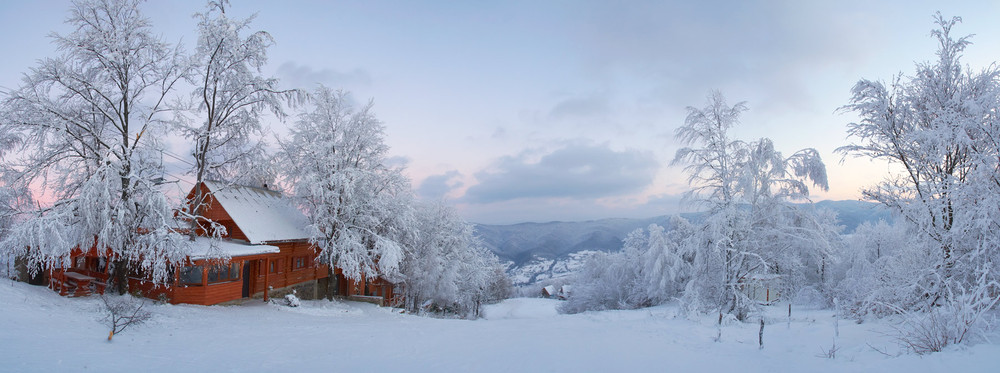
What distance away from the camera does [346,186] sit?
19375 millimetres

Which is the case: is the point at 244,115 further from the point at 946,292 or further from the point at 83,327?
the point at 946,292

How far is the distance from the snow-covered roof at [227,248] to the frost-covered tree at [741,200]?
17.8 metres

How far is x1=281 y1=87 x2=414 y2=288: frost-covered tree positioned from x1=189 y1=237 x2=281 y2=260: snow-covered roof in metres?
2.29

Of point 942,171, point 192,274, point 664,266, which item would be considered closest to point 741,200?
point 942,171

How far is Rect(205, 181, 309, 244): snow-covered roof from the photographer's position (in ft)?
62.4

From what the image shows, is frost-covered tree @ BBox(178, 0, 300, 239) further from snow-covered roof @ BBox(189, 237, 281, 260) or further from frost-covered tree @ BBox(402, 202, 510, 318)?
frost-covered tree @ BBox(402, 202, 510, 318)

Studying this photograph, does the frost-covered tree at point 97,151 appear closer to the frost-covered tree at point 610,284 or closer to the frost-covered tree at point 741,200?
the frost-covered tree at point 741,200

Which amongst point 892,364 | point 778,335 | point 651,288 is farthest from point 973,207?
point 651,288

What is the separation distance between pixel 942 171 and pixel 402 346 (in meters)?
15.0

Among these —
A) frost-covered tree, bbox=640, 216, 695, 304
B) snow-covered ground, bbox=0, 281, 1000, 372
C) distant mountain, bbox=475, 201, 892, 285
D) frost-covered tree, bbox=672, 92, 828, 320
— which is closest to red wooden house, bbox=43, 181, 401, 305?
snow-covered ground, bbox=0, 281, 1000, 372

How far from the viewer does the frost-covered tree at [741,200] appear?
1570 centimetres

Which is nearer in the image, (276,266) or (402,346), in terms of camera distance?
(402,346)

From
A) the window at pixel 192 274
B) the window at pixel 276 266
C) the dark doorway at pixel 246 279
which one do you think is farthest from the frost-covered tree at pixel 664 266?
the window at pixel 192 274

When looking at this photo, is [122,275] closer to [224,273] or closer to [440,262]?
[224,273]
